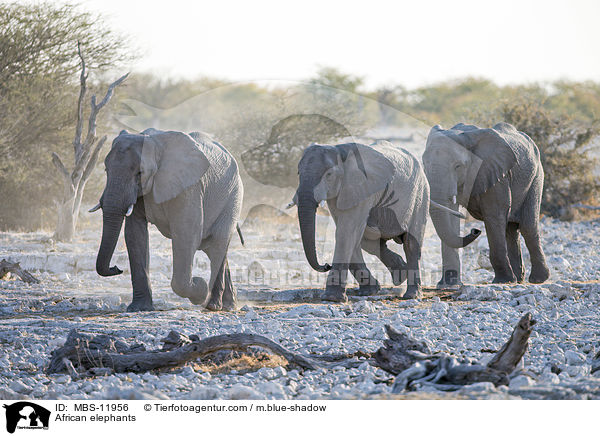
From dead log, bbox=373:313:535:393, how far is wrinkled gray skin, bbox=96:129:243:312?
3.72 m

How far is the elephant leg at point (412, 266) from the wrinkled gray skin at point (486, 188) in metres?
0.81

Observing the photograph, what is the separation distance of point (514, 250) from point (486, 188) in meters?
1.34

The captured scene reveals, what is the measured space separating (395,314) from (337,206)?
5.74ft

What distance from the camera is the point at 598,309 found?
9000 millimetres

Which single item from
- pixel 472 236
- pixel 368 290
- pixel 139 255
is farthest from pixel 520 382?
pixel 472 236

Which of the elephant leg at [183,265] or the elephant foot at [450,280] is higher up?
the elephant leg at [183,265]

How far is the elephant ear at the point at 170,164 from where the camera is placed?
28.8 ft

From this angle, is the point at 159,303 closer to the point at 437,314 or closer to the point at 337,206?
the point at 337,206

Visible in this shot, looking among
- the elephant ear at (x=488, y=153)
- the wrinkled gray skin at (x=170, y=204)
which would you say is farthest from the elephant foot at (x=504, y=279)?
the wrinkled gray skin at (x=170, y=204)

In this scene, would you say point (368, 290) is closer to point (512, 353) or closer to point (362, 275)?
point (362, 275)

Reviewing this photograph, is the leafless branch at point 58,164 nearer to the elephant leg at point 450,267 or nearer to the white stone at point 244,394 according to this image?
the elephant leg at point 450,267

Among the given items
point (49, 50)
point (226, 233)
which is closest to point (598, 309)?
point (226, 233)
